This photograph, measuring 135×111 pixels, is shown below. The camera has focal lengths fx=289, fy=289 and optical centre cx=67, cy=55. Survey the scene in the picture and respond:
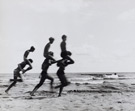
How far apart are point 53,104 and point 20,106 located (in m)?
0.99

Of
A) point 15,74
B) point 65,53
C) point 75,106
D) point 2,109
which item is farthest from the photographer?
point 15,74

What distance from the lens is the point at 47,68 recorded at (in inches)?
388

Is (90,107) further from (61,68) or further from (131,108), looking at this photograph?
(61,68)

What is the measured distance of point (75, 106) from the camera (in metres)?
8.51


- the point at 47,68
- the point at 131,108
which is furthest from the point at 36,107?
the point at 131,108

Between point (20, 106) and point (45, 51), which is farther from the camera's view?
point (45, 51)

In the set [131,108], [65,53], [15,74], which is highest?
[65,53]

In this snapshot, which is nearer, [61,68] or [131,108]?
[131,108]

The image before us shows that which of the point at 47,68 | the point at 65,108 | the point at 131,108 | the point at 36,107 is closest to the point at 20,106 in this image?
the point at 36,107

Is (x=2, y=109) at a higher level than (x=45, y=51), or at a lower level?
lower

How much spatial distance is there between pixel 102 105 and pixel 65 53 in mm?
2151

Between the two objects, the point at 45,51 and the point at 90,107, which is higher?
the point at 45,51

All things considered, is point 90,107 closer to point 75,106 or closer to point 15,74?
point 75,106

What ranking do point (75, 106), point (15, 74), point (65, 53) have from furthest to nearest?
point (15, 74)
point (65, 53)
point (75, 106)
